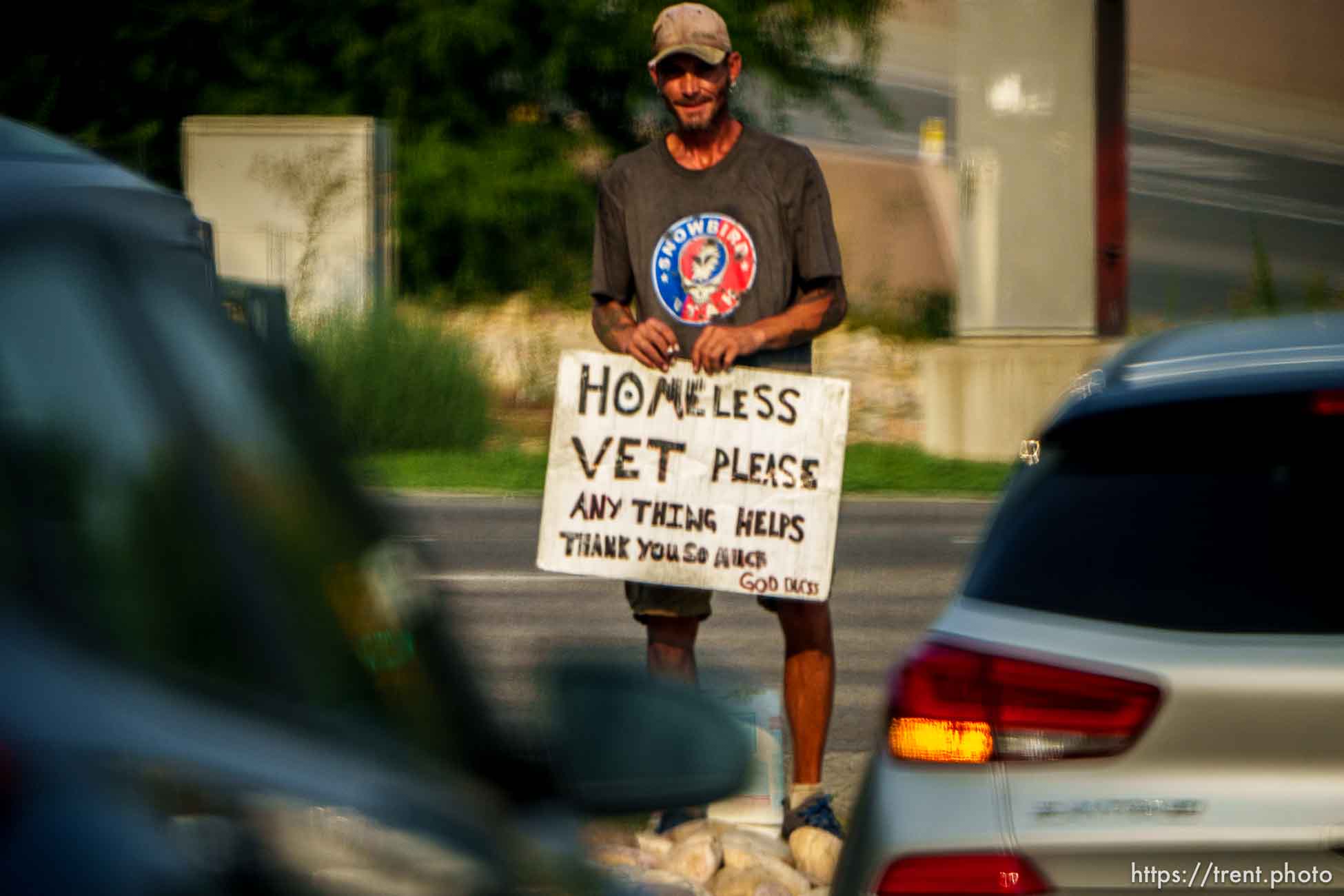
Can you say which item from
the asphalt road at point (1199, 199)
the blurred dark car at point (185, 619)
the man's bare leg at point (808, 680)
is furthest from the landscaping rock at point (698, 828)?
the asphalt road at point (1199, 199)

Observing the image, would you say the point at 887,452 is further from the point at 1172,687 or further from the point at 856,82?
the point at 1172,687

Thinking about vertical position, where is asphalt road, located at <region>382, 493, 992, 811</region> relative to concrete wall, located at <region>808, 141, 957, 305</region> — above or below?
below

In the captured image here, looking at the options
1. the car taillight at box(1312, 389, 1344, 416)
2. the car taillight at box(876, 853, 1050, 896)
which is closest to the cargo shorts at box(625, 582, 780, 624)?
the car taillight at box(876, 853, 1050, 896)

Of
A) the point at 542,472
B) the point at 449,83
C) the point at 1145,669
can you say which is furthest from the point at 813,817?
the point at 449,83

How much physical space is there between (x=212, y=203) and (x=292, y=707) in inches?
779

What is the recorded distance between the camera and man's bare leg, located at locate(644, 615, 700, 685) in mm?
5070

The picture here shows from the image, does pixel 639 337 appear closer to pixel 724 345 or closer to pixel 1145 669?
pixel 724 345

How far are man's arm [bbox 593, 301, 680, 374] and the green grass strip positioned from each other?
9.20 metres

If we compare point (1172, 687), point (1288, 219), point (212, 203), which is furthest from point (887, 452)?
point (1288, 219)

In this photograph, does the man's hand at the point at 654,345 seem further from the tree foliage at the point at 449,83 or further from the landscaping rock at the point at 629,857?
the tree foliage at the point at 449,83

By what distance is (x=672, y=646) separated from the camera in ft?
16.8

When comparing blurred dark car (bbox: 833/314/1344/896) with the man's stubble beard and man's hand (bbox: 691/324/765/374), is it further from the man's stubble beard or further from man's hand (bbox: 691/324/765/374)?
the man's stubble beard

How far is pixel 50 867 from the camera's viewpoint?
1.25m

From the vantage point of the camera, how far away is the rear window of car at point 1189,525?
118 inches
